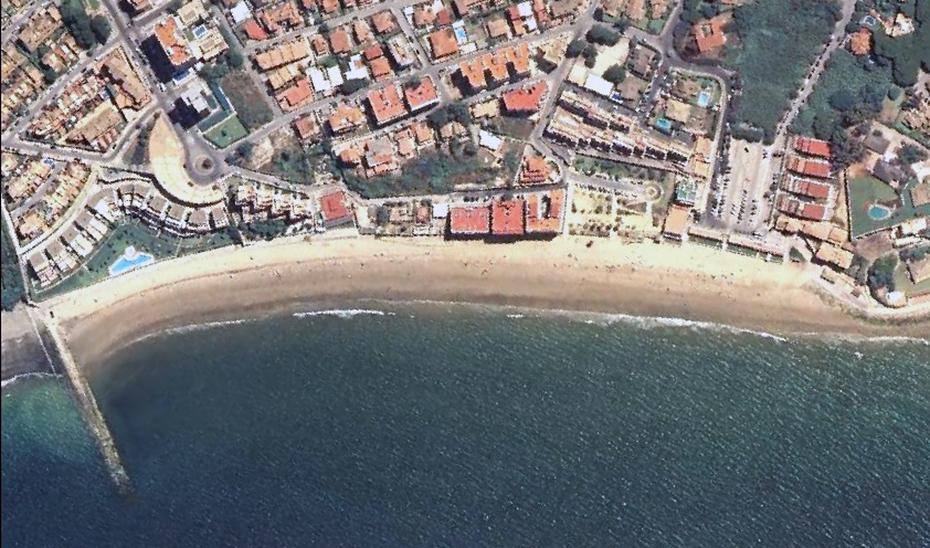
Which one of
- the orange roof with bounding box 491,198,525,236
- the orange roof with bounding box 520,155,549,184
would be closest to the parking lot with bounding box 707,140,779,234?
the orange roof with bounding box 520,155,549,184

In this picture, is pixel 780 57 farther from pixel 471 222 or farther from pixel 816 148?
pixel 471 222

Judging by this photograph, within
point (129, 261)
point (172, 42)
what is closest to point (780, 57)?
point (172, 42)

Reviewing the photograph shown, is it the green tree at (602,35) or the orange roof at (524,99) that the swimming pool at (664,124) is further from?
the orange roof at (524,99)

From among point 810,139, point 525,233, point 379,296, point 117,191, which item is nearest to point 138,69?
point 117,191

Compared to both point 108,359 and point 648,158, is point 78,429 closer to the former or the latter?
point 108,359

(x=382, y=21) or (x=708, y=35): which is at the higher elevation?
(x=382, y=21)

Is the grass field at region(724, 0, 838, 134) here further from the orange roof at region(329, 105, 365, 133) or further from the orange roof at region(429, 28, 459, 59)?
the orange roof at region(329, 105, 365, 133)
